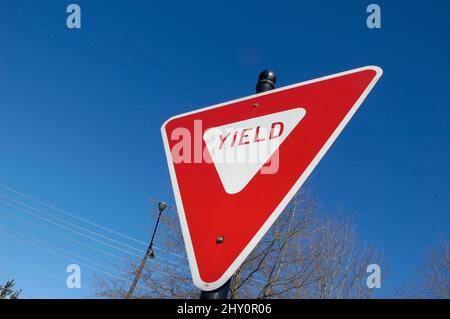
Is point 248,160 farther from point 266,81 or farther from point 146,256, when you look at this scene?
point 146,256

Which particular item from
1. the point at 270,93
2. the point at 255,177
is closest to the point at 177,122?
the point at 270,93

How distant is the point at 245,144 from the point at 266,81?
526mm

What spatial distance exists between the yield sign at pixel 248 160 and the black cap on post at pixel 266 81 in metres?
0.16

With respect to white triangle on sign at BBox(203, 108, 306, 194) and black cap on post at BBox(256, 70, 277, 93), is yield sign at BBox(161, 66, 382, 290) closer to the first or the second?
white triangle on sign at BBox(203, 108, 306, 194)

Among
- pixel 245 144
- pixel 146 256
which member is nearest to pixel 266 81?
pixel 245 144

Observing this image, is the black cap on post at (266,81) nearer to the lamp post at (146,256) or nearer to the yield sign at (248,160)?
the yield sign at (248,160)

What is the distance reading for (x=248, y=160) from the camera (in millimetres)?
1236

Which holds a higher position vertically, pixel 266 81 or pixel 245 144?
pixel 266 81

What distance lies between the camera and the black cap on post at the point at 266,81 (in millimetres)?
1650

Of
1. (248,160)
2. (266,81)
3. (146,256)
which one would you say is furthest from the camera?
(146,256)

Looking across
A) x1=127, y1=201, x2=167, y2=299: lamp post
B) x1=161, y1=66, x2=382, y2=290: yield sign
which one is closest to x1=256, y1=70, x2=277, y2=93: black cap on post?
x1=161, y1=66, x2=382, y2=290: yield sign

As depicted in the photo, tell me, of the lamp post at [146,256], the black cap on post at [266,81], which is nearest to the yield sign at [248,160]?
the black cap on post at [266,81]
